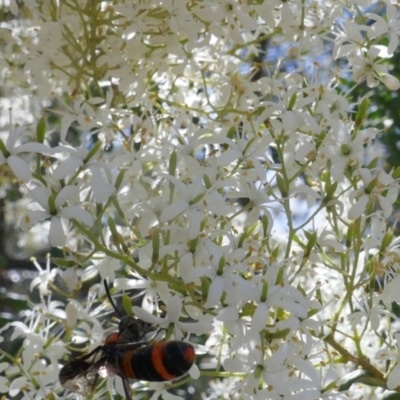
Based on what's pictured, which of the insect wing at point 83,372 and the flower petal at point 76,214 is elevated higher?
the flower petal at point 76,214

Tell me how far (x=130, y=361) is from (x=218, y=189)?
11.3 inches

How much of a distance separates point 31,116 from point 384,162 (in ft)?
3.12

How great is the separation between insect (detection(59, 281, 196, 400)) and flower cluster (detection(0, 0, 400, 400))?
42mm

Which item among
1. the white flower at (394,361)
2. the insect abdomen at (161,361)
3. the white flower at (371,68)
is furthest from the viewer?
the white flower at (371,68)

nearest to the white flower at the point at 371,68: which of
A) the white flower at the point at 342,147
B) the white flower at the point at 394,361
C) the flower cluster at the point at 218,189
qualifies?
the flower cluster at the point at 218,189

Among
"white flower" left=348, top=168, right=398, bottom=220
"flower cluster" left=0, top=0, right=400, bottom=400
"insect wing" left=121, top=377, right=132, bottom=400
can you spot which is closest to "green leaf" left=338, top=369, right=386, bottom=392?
"flower cluster" left=0, top=0, right=400, bottom=400

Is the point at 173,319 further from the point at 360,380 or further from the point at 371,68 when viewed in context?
the point at 371,68

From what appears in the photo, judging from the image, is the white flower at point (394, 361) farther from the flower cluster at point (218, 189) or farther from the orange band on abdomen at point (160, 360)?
the orange band on abdomen at point (160, 360)

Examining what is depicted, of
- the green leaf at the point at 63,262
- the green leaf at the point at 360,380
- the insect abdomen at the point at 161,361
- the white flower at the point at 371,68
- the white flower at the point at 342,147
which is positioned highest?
the white flower at the point at 371,68

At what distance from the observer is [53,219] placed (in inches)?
42.3

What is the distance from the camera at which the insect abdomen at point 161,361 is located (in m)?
1.04

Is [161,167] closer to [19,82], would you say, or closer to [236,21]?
[236,21]

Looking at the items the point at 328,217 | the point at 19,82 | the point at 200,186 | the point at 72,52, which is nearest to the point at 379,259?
the point at 328,217

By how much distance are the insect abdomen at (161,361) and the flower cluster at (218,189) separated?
5cm
